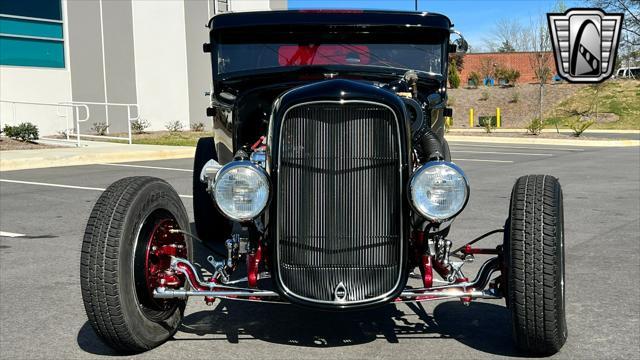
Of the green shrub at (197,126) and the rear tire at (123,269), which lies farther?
the green shrub at (197,126)

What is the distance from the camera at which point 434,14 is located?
188 inches

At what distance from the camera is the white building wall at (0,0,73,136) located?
18.2m

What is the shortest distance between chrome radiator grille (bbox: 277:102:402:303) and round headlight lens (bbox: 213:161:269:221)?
10cm

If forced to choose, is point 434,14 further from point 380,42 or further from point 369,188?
point 369,188

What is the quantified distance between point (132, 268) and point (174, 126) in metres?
19.7

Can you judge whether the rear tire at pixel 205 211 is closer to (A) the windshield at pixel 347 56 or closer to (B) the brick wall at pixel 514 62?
(A) the windshield at pixel 347 56

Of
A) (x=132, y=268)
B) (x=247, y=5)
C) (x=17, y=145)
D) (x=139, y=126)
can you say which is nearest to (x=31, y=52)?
(x=17, y=145)

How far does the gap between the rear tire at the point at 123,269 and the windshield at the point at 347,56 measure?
1.47m

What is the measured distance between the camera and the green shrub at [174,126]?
22.4 metres

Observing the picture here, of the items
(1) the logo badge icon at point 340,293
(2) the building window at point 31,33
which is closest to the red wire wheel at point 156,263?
(1) the logo badge icon at point 340,293

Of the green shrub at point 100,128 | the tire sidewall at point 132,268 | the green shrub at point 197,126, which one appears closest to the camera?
the tire sidewall at point 132,268

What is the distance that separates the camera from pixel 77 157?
14609 mm

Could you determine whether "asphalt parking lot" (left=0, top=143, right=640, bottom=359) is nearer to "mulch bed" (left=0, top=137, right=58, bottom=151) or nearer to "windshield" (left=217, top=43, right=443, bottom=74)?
"windshield" (left=217, top=43, right=443, bottom=74)

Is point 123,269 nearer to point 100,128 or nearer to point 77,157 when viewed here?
point 77,157
